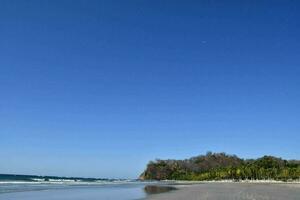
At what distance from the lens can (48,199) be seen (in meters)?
35.4

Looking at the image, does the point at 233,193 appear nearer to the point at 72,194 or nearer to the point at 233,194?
the point at 233,194

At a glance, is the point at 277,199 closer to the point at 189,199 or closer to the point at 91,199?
the point at 189,199

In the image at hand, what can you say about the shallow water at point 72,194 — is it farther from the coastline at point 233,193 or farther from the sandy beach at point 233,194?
the sandy beach at point 233,194

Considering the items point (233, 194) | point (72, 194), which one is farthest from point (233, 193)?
point (72, 194)

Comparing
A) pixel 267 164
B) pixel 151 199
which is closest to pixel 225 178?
pixel 267 164

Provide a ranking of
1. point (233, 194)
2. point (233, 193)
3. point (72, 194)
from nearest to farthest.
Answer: point (233, 194) → point (233, 193) → point (72, 194)

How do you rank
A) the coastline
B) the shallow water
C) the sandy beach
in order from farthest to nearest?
the shallow water < the coastline < the sandy beach

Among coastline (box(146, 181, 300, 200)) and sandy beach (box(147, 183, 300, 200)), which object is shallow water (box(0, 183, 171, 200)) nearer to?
coastline (box(146, 181, 300, 200))

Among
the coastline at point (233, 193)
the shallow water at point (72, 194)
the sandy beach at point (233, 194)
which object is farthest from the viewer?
the shallow water at point (72, 194)

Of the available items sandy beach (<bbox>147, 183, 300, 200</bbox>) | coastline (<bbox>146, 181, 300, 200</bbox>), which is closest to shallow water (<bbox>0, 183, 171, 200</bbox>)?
coastline (<bbox>146, 181, 300, 200</bbox>)

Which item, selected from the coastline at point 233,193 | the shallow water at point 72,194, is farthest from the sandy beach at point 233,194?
the shallow water at point 72,194

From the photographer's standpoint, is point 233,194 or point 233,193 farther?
point 233,193

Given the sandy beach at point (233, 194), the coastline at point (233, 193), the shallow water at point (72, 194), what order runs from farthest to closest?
the shallow water at point (72, 194) < the coastline at point (233, 193) < the sandy beach at point (233, 194)

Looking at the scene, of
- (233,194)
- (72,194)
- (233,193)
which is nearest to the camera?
(233,194)
